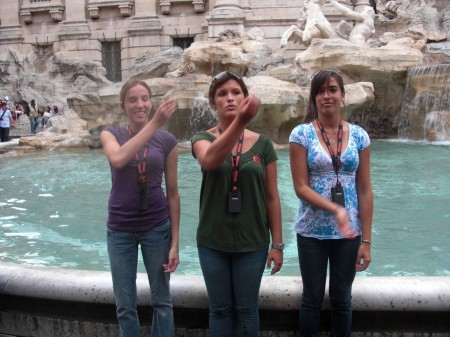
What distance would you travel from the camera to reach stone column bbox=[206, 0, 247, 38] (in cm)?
1978

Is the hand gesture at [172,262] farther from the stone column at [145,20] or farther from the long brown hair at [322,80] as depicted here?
the stone column at [145,20]

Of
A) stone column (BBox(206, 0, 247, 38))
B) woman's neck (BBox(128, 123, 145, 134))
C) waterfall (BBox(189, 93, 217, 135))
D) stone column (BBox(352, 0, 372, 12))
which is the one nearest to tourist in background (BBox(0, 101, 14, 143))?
waterfall (BBox(189, 93, 217, 135))

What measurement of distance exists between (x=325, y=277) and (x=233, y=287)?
0.47 meters

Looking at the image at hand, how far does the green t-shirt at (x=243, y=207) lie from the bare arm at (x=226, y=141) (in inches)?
2.4

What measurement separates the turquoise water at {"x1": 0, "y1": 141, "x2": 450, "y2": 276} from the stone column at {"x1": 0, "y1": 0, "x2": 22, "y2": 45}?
51.5 feet

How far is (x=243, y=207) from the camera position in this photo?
230cm

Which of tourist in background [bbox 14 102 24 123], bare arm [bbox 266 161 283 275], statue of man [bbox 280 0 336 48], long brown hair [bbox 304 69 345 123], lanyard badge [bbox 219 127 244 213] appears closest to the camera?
lanyard badge [bbox 219 127 244 213]

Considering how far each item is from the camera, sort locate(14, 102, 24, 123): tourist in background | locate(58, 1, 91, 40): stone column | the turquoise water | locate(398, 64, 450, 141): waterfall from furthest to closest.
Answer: locate(58, 1, 91, 40): stone column
locate(14, 102, 24, 123): tourist in background
locate(398, 64, 450, 141): waterfall
the turquoise water

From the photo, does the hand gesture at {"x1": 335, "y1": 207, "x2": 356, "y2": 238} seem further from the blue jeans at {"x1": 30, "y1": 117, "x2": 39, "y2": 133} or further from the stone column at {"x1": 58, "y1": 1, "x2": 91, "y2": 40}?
the stone column at {"x1": 58, "y1": 1, "x2": 91, "y2": 40}

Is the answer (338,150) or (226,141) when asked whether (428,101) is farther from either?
(226,141)

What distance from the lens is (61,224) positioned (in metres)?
5.59

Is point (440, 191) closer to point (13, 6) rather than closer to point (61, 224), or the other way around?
point (61, 224)

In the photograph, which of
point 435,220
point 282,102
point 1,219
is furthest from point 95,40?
point 435,220

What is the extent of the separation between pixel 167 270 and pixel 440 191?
5.36 metres
